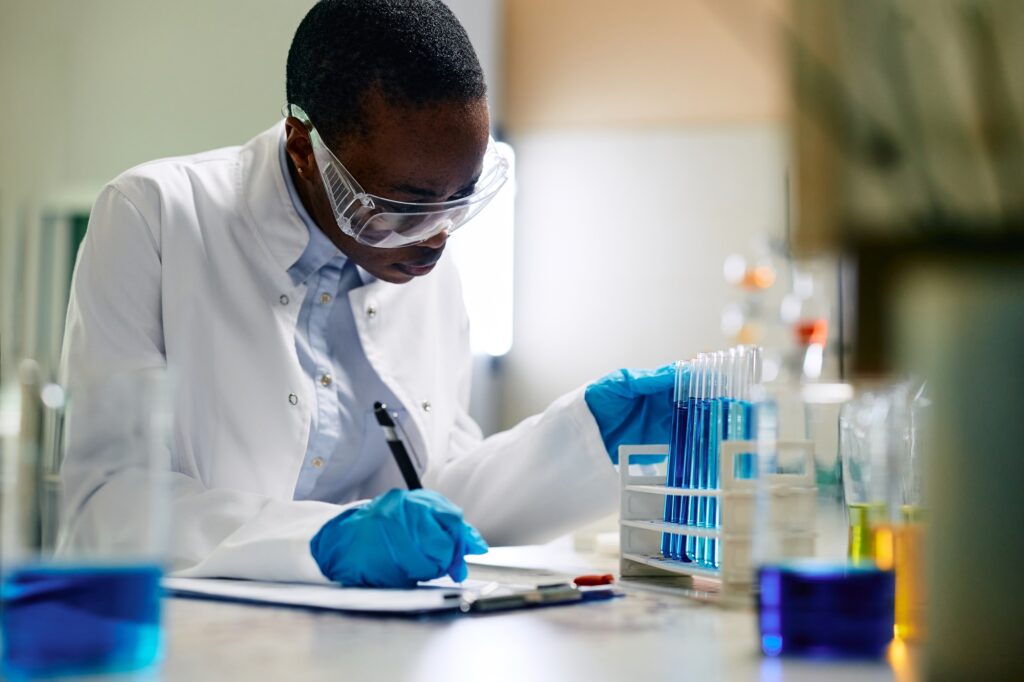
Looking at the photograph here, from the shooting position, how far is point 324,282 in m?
1.96

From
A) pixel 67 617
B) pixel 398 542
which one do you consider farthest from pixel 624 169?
pixel 67 617

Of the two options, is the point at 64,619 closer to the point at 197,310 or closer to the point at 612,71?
the point at 197,310

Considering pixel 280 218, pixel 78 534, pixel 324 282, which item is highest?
pixel 280 218

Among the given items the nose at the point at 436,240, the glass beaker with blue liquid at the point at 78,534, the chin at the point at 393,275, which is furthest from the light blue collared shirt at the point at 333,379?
the glass beaker with blue liquid at the point at 78,534

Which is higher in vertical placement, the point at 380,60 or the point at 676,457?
the point at 380,60

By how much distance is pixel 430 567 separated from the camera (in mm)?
1188

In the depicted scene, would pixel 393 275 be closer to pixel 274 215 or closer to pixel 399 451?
pixel 274 215

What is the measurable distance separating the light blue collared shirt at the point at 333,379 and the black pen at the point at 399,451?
18 cm

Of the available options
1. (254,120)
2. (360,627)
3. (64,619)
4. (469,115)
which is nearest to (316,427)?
(469,115)

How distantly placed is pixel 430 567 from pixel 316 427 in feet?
2.50

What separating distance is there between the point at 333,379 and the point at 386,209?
0.38 metres

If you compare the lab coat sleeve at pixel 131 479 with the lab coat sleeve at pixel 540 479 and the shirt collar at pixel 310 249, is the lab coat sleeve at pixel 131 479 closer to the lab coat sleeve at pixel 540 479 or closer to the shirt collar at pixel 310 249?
the shirt collar at pixel 310 249

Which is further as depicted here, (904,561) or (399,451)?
(399,451)

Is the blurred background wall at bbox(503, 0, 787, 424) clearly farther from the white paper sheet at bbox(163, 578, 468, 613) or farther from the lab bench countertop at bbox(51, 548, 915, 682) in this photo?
the lab bench countertop at bbox(51, 548, 915, 682)
